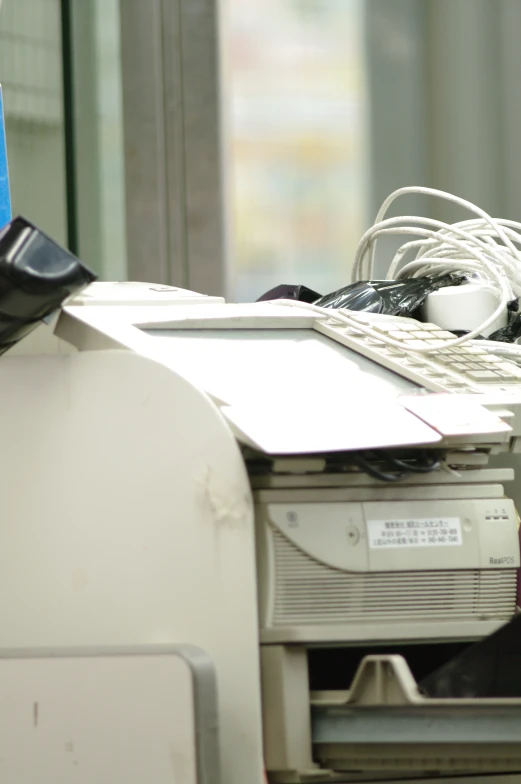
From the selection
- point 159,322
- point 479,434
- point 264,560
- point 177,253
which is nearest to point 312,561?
point 264,560

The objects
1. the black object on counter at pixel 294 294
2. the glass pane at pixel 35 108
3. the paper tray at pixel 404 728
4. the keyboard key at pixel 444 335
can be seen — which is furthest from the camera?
the glass pane at pixel 35 108

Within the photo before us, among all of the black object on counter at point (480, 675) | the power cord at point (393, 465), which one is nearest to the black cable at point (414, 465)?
the power cord at point (393, 465)

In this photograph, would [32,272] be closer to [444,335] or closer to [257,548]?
[257,548]

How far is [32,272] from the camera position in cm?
72

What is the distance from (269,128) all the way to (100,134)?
1.30 ft

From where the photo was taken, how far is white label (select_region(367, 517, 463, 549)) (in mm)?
770

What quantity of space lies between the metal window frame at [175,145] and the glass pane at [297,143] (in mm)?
54

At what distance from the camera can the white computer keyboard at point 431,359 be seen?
0.90 meters

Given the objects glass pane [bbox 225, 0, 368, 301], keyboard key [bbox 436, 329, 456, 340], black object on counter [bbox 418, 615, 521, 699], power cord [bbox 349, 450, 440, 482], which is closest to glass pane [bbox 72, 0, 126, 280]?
glass pane [bbox 225, 0, 368, 301]

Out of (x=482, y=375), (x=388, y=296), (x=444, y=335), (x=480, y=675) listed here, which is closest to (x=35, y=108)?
(x=388, y=296)

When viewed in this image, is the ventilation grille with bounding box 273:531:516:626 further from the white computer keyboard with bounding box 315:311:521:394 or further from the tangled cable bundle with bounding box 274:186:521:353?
the tangled cable bundle with bounding box 274:186:521:353

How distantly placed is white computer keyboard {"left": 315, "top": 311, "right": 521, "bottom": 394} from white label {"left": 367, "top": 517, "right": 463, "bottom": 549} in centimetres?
13

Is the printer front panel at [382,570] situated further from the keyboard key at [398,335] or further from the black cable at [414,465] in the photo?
the keyboard key at [398,335]

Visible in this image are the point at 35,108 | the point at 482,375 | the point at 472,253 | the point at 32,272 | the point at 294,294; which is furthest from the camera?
the point at 35,108
